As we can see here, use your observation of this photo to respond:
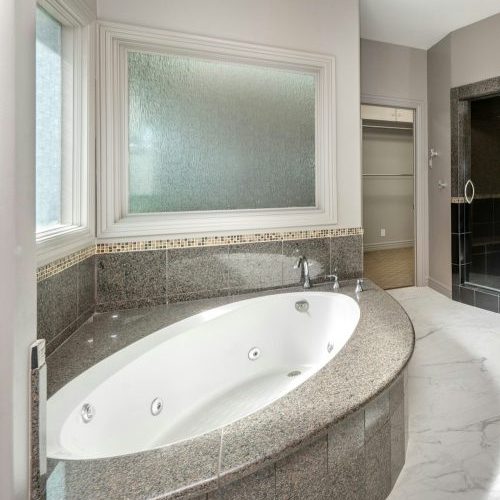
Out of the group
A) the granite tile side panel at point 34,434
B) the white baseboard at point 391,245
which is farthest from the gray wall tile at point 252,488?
the white baseboard at point 391,245

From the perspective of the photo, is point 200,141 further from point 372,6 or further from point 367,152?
point 367,152

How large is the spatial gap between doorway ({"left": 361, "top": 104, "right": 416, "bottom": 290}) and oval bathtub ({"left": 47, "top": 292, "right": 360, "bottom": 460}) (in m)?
2.73

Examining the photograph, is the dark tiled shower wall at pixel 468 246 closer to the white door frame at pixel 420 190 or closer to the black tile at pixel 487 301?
the black tile at pixel 487 301

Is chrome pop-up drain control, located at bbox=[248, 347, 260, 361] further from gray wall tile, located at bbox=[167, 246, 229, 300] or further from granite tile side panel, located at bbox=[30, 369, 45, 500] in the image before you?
granite tile side panel, located at bbox=[30, 369, 45, 500]

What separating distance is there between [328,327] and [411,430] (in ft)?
2.25

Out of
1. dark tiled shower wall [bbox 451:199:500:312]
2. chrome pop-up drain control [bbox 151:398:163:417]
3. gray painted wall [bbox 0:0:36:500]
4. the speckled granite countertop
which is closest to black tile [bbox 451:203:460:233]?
dark tiled shower wall [bbox 451:199:500:312]

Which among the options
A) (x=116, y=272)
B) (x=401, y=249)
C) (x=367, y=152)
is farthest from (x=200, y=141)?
(x=401, y=249)

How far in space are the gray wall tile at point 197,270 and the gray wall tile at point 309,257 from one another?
42 cm

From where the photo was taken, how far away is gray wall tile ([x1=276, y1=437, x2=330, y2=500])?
2.99ft

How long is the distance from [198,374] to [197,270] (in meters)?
0.62

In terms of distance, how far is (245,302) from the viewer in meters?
2.19

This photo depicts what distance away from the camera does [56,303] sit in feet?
5.14

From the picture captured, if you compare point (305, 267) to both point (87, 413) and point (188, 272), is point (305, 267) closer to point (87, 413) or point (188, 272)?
point (188, 272)

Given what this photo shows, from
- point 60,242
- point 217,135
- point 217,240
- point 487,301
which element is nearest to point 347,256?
point 217,240
